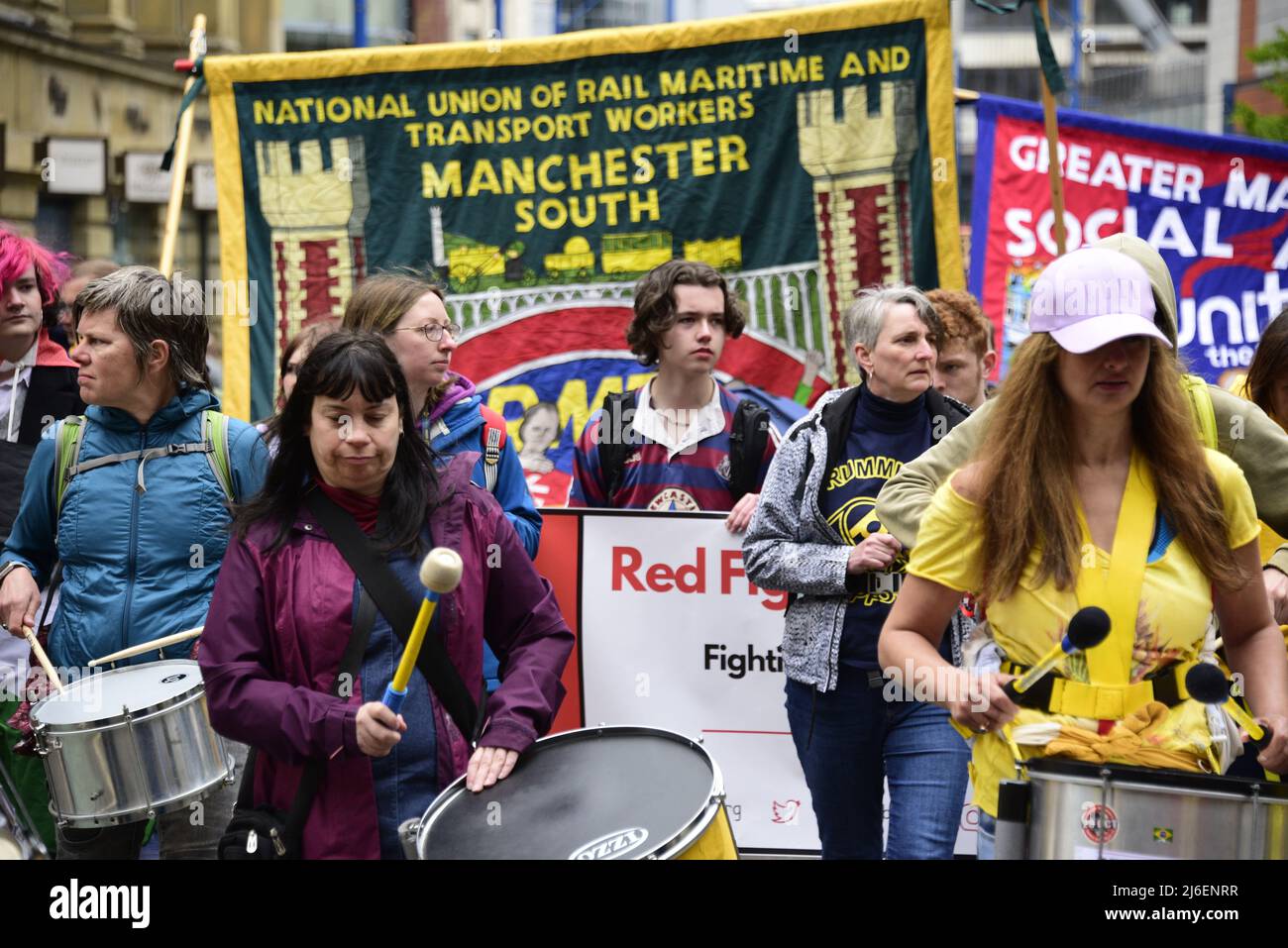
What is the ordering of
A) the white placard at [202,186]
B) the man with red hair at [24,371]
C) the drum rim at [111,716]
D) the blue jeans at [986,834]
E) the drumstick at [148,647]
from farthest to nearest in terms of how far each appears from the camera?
1. the white placard at [202,186]
2. the man with red hair at [24,371]
3. the drumstick at [148,647]
4. the drum rim at [111,716]
5. the blue jeans at [986,834]

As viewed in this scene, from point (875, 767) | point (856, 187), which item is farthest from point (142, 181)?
point (875, 767)

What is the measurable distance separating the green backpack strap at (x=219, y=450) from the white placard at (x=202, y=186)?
2137cm

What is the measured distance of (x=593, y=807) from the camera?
11.2 feet

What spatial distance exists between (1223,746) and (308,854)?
6.38ft

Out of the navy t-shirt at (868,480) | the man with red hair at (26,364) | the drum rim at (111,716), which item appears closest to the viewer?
the drum rim at (111,716)

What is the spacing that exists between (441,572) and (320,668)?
0.59 m

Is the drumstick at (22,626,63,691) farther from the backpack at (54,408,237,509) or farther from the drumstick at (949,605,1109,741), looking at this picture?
the drumstick at (949,605,1109,741)

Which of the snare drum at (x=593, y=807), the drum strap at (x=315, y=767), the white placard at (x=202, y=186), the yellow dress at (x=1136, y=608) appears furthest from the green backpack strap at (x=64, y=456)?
the white placard at (x=202, y=186)

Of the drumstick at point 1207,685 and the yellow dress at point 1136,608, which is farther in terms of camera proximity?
the yellow dress at point 1136,608

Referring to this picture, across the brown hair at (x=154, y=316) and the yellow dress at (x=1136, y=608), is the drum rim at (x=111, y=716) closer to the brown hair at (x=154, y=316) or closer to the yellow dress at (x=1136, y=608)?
Result: the brown hair at (x=154, y=316)

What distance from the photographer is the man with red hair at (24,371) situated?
5.31 meters

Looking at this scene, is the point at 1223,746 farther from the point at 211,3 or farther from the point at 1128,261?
the point at 211,3
